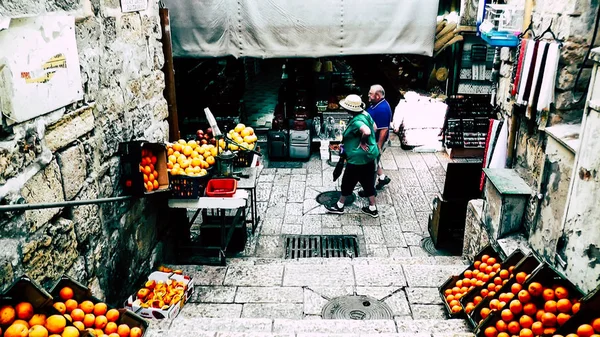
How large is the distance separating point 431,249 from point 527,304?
2900 mm

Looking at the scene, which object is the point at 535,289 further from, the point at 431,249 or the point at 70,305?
the point at 70,305

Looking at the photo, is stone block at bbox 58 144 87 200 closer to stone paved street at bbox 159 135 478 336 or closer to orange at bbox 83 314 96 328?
orange at bbox 83 314 96 328

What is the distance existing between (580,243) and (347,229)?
140 inches

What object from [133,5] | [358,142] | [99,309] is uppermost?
[133,5]

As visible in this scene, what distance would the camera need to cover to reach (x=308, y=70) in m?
11.3

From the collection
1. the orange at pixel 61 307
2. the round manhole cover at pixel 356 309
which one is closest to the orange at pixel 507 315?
the round manhole cover at pixel 356 309

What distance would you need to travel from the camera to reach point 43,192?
3141 millimetres

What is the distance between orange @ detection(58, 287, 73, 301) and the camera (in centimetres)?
310

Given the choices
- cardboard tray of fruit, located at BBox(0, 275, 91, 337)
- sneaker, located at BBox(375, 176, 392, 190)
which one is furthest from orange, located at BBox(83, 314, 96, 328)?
sneaker, located at BBox(375, 176, 392, 190)

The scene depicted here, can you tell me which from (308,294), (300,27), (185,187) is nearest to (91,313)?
(185,187)

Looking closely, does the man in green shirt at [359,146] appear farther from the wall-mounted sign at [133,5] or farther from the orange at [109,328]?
the orange at [109,328]

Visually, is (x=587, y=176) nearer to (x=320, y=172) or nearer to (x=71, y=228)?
(x=71, y=228)

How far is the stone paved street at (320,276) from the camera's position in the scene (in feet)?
12.6

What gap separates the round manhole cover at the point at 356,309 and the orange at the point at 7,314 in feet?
8.76
